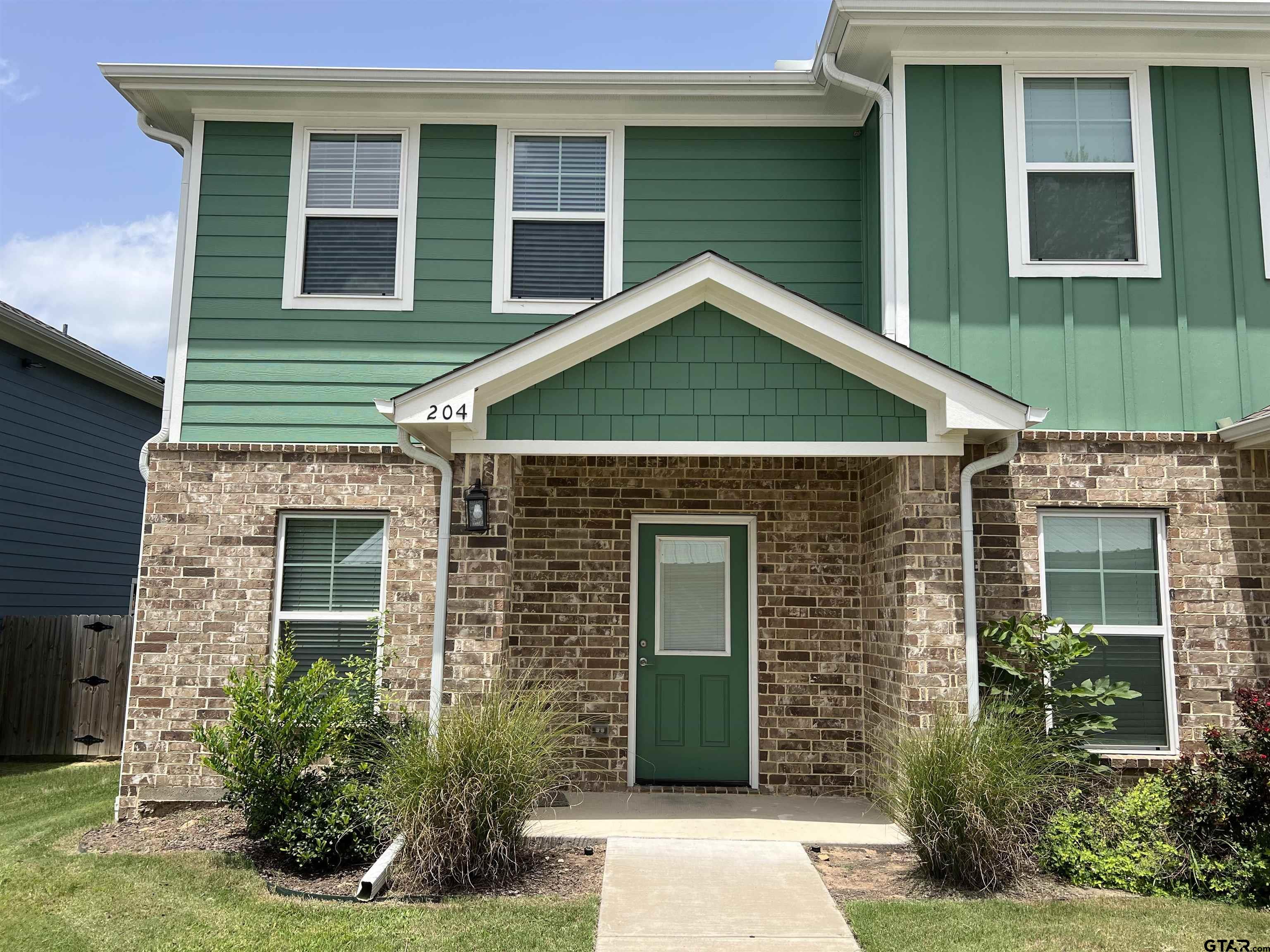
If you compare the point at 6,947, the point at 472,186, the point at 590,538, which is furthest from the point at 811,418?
the point at 6,947

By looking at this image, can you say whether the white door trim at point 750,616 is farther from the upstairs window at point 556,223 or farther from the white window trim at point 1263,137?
the white window trim at point 1263,137

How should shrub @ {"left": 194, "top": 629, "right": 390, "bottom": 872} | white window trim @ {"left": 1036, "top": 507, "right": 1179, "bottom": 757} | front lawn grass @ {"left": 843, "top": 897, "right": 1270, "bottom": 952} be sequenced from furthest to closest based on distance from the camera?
white window trim @ {"left": 1036, "top": 507, "right": 1179, "bottom": 757} → shrub @ {"left": 194, "top": 629, "right": 390, "bottom": 872} → front lawn grass @ {"left": 843, "top": 897, "right": 1270, "bottom": 952}

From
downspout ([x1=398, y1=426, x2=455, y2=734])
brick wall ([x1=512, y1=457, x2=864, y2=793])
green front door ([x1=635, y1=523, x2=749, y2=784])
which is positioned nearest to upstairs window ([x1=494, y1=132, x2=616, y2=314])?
brick wall ([x1=512, y1=457, x2=864, y2=793])

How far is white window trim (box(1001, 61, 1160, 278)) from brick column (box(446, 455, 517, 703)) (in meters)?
4.24

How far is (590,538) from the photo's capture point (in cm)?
780

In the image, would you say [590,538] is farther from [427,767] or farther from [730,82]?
[730,82]

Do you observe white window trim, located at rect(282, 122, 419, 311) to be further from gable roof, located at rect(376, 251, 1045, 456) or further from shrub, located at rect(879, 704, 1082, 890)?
shrub, located at rect(879, 704, 1082, 890)

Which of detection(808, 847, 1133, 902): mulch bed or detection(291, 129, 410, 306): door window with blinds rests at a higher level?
detection(291, 129, 410, 306): door window with blinds

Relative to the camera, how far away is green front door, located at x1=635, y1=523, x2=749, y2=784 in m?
7.67

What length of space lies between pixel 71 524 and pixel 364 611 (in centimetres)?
703

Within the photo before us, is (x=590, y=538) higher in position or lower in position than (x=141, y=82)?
lower

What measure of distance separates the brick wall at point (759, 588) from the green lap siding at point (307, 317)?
1.29 m

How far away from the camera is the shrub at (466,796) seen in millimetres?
5324

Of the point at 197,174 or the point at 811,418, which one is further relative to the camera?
the point at 197,174
